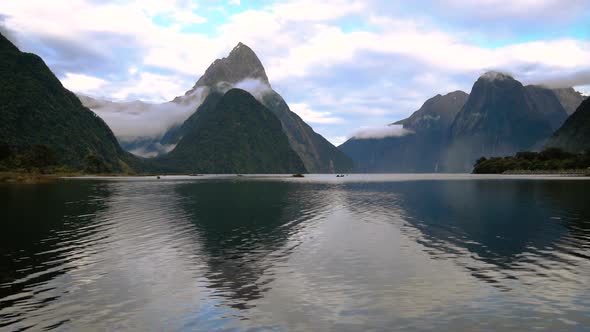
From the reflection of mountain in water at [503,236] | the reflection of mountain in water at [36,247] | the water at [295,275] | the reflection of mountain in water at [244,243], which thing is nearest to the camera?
the water at [295,275]

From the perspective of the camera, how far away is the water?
2106 cm

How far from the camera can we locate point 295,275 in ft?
97.9

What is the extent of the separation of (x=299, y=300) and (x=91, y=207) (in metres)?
63.2

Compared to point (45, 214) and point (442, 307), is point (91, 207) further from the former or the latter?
point (442, 307)

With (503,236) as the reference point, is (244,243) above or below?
above

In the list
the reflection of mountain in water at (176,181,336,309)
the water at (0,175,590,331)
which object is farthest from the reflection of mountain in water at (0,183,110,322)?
the reflection of mountain in water at (176,181,336,309)

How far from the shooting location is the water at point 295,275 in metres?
21.1

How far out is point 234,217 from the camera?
6512cm

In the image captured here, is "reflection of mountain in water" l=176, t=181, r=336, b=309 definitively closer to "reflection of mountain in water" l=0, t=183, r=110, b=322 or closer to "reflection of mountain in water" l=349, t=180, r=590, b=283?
"reflection of mountain in water" l=0, t=183, r=110, b=322

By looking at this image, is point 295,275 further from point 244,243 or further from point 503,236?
point 503,236

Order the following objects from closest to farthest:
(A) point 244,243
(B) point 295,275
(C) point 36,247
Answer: (B) point 295,275, (C) point 36,247, (A) point 244,243

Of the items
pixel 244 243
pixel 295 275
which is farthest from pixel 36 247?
pixel 295 275

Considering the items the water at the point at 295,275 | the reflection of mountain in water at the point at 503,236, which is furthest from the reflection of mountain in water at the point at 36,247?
the reflection of mountain in water at the point at 503,236

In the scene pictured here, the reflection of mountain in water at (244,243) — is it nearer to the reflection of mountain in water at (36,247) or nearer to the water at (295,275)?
the water at (295,275)
